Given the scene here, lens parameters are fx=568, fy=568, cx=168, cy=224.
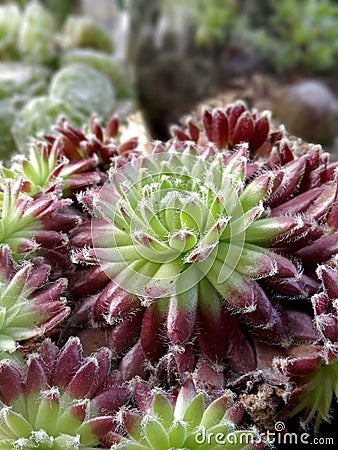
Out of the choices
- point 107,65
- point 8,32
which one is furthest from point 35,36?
point 107,65

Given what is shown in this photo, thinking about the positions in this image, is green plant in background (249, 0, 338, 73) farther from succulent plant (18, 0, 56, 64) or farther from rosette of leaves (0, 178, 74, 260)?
rosette of leaves (0, 178, 74, 260)

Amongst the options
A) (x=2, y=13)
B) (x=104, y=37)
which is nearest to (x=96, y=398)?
(x=2, y=13)

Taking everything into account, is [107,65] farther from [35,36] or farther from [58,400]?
[58,400]

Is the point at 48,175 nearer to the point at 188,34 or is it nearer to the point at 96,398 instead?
the point at 96,398

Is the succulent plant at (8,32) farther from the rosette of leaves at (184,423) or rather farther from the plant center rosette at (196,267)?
the rosette of leaves at (184,423)

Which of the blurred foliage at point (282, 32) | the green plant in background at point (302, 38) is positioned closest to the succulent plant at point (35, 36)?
the blurred foliage at point (282, 32)
